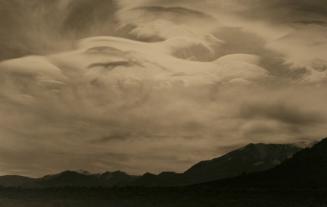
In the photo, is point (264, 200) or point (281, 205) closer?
point (281, 205)

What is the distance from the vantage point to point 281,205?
175250 millimetres

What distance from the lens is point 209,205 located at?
197000 mm

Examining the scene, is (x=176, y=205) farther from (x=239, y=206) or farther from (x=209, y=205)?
(x=239, y=206)

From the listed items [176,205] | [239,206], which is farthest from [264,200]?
[176,205]

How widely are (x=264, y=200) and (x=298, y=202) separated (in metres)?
19.8

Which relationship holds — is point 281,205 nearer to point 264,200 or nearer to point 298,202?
point 298,202

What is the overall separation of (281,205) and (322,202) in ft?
46.9

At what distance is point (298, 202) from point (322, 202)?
31.0ft

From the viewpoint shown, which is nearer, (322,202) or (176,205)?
(322,202)

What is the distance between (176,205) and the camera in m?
198

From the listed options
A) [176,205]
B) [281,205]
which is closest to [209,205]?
[176,205]

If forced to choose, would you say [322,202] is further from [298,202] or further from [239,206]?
[239,206]

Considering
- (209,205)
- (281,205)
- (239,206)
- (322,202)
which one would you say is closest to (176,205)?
(209,205)

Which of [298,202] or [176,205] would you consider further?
[176,205]
